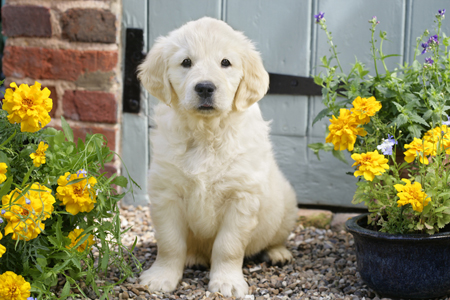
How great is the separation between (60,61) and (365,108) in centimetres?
190

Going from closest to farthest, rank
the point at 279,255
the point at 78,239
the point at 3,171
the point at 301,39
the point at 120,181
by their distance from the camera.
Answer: the point at 3,171, the point at 78,239, the point at 120,181, the point at 279,255, the point at 301,39

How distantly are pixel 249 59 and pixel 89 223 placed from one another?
3.19 ft

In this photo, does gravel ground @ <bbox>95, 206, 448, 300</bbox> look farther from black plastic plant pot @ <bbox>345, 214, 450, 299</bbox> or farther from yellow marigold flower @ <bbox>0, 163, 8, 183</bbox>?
yellow marigold flower @ <bbox>0, 163, 8, 183</bbox>

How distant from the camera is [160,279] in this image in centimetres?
205

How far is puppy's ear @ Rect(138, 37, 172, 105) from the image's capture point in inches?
82.2

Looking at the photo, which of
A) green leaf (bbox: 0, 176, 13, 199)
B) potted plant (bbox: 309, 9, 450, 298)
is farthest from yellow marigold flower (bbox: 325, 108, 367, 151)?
green leaf (bbox: 0, 176, 13, 199)

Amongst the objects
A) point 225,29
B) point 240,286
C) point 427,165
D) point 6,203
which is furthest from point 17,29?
point 427,165

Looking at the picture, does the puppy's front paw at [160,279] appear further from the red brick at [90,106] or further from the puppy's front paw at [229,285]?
the red brick at [90,106]

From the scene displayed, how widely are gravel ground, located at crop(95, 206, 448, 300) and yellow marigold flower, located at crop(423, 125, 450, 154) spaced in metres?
0.65

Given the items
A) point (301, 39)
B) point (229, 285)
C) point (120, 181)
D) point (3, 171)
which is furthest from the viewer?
point (301, 39)

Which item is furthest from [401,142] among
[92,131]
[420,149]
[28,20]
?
[28,20]

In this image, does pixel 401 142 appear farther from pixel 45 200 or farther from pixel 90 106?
pixel 90 106

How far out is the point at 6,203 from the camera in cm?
154

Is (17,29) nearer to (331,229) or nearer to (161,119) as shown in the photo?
(161,119)
